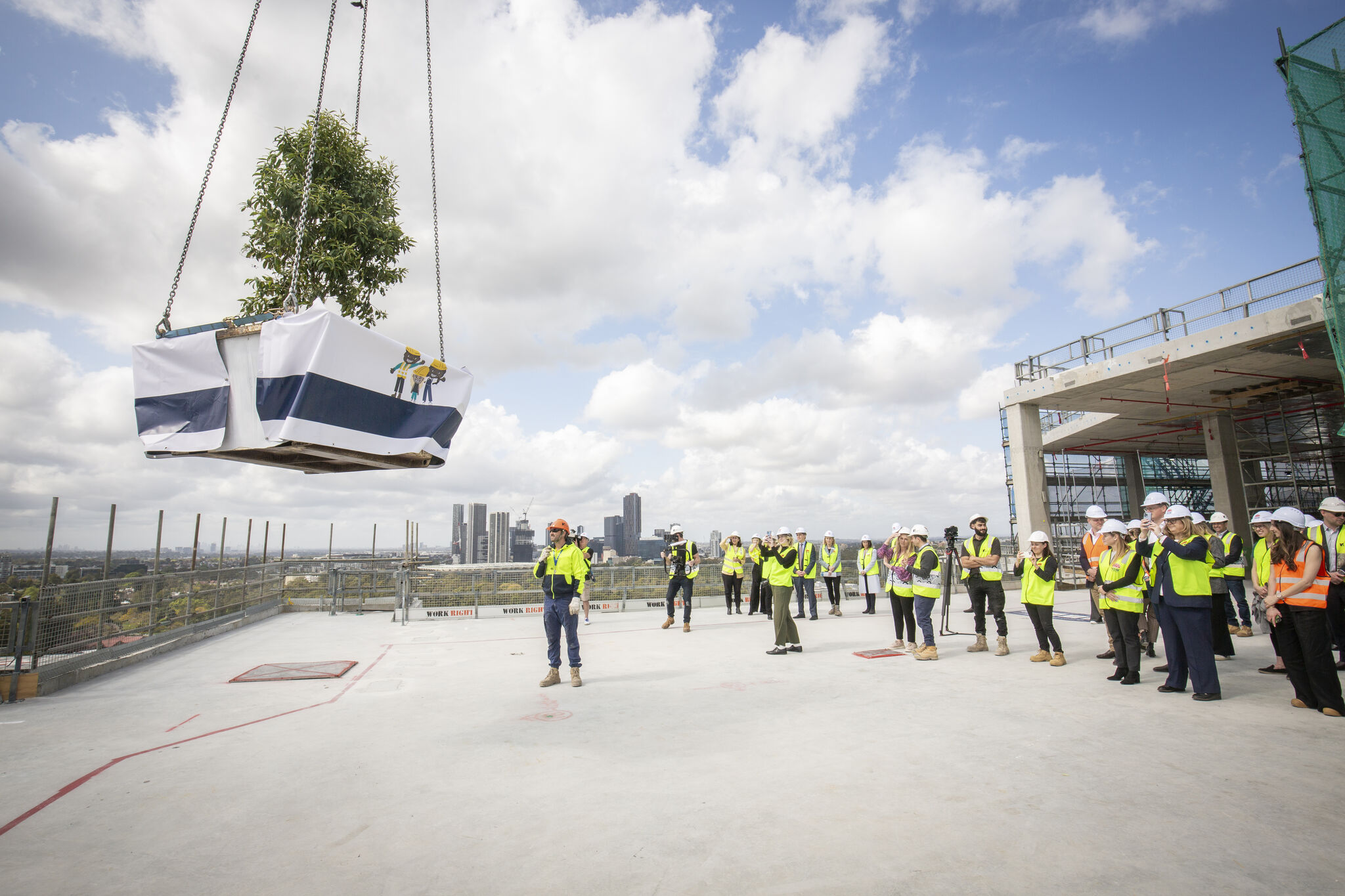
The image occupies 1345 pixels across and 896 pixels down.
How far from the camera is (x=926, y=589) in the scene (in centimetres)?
791

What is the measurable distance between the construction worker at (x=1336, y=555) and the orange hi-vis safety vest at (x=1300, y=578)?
0.57m

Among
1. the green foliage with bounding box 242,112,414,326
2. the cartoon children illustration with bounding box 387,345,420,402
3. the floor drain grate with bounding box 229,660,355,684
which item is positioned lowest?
the floor drain grate with bounding box 229,660,355,684

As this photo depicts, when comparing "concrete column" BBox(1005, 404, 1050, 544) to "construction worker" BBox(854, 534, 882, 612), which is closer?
"construction worker" BBox(854, 534, 882, 612)

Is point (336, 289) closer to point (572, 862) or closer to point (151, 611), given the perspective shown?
point (151, 611)

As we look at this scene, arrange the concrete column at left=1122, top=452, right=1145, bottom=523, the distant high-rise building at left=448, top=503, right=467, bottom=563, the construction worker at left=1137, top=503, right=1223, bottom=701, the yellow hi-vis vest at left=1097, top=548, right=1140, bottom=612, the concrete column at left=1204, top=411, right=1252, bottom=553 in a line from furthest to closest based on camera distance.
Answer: the distant high-rise building at left=448, top=503, right=467, bottom=563
the concrete column at left=1122, top=452, right=1145, bottom=523
the concrete column at left=1204, top=411, right=1252, bottom=553
the yellow hi-vis vest at left=1097, top=548, right=1140, bottom=612
the construction worker at left=1137, top=503, right=1223, bottom=701

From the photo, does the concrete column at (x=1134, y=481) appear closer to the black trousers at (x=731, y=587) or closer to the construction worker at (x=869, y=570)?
the construction worker at (x=869, y=570)

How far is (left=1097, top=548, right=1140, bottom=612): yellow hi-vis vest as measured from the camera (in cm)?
648

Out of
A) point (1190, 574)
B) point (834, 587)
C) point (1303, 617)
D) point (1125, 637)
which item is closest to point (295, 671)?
point (1125, 637)

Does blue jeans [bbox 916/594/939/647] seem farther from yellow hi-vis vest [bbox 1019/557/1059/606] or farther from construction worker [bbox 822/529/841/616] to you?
construction worker [bbox 822/529/841/616]

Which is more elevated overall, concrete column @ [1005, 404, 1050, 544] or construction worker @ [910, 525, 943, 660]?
concrete column @ [1005, 404, 1050, 544]

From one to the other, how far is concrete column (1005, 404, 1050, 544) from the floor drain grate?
55.8ft

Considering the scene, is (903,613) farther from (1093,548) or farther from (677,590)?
(677,590)

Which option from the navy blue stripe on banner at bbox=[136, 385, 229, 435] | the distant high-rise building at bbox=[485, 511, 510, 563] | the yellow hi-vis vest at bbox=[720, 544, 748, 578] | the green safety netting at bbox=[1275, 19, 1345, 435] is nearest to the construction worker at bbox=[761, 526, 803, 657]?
the yellow hi-vis vest at bbox=[720, 544, 748, 578]

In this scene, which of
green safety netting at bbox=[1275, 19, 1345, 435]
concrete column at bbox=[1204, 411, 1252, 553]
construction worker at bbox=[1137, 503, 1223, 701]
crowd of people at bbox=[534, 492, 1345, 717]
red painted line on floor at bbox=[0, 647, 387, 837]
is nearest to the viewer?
red painted line on floor at bbox=[0, 647, 387, 837]
